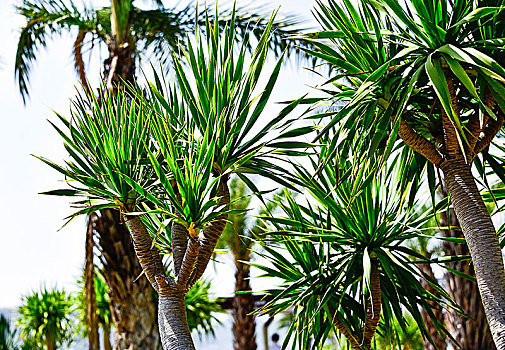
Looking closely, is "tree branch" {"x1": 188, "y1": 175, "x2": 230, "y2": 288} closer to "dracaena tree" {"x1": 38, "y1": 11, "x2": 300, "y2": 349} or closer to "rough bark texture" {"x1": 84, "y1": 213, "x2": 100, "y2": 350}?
"dracaena tree" {"x1": 38, "y1": 11, "x2": 300, "y2": 349}

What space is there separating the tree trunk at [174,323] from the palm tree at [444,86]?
4.17 ft

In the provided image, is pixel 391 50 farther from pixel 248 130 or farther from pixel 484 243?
pixel 484 243

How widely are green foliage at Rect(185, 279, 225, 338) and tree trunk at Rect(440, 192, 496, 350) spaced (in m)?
6.34

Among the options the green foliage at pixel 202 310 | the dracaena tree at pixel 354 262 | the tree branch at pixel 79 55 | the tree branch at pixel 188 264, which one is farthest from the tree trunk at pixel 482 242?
the green foliage at pixel 202 310

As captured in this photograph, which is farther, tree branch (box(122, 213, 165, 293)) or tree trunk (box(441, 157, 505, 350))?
tree branch (box(122, 213, 165, 293))

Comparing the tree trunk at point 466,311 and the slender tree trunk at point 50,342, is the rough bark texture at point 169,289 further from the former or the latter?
the slender tree trunk at point 50,342

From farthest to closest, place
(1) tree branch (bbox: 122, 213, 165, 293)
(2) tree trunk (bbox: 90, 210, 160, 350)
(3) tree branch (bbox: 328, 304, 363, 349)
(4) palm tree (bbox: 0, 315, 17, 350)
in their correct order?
(2) tree trunk (bbox: 90, 210, 160, 350), (3) tree branch (bbox: 328, 304, 363, 349), (4) palm tree (bbox: 0, 315, 17, 350), (1) tree branch (bbox: 122, 213, 165, 293)

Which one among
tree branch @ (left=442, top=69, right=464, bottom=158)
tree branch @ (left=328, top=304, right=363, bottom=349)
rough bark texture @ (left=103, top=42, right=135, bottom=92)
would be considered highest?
rough bark texture @ (left=103, top=42, right=135, bottom=92)

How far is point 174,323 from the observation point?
2740 mm

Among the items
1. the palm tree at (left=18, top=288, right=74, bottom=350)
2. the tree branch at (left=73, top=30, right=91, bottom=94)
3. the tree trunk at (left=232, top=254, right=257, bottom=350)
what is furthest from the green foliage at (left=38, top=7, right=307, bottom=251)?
the palm tree at (left=18, top=288, right=74, bottom=350)

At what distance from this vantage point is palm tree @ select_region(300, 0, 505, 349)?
8.70 feet

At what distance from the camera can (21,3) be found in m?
7.26

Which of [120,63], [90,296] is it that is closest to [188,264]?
[90,296]

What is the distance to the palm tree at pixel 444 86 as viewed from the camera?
8.70 ft
